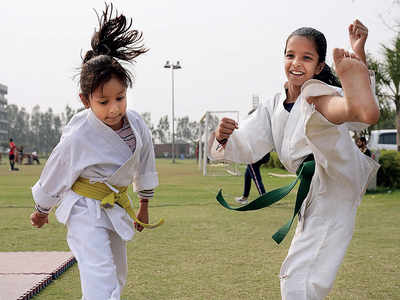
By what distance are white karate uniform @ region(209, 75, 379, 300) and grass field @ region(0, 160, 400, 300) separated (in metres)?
1.21

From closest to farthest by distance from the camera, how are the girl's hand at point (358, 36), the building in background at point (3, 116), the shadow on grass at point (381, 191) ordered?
the girl's hand at point (358, 36), the shadow on grass at point (381, 191), the building in background at point (3, 116)

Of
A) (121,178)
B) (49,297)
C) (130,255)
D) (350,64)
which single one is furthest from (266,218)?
(350,64)

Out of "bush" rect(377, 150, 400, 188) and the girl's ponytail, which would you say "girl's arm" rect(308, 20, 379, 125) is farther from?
"bush" rect(377, 150, 400, 188)

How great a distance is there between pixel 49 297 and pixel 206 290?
3.83ft

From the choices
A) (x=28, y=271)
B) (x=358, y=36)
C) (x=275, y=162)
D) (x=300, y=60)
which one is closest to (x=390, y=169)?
(x=28, y=271)

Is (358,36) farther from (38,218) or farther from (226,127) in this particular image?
(38,218)

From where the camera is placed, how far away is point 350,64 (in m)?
1.89

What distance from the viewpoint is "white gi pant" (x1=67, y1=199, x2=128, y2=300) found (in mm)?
2402

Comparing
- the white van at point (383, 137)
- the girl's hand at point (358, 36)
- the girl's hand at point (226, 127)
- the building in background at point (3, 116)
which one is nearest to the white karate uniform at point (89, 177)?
the girl's hand at point (226, 127)

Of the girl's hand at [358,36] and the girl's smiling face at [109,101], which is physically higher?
the girl's hand at [358,36]

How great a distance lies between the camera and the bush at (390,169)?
38.5 ft

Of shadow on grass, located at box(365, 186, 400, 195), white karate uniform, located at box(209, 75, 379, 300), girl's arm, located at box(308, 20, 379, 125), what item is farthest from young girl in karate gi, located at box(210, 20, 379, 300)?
shadow on grass, located at box(365, 186, 400, 195)

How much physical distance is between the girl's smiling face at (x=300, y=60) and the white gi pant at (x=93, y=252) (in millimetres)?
1315

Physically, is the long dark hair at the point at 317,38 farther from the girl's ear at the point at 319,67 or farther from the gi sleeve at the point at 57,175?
the gi sleeve at the point at 57,175
